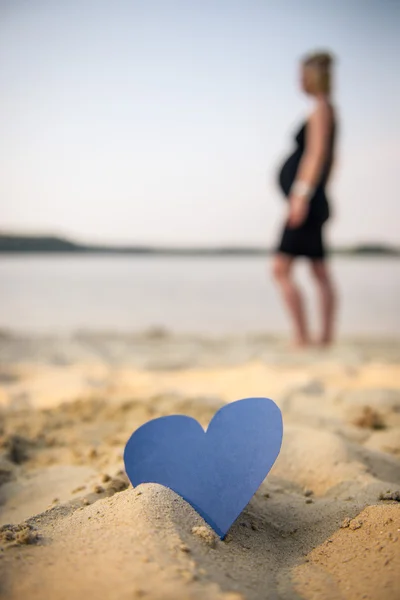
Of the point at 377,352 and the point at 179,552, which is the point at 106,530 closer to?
the point at 179,552

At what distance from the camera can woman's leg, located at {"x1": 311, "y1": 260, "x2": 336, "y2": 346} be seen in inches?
156

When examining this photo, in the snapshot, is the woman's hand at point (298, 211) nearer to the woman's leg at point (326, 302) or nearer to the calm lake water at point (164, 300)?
the woman's leg at point (326, 302)

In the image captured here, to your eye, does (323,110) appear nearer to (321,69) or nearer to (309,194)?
(321,69)

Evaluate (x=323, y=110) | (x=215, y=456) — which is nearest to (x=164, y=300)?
(x=323, y=110)

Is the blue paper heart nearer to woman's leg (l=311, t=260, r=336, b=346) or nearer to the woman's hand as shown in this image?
the woman's hand

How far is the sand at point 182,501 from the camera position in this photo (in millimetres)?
699

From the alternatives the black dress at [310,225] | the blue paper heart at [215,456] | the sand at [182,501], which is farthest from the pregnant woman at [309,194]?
the blue paper heart at [215,456]

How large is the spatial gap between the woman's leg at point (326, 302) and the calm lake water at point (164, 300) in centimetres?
32

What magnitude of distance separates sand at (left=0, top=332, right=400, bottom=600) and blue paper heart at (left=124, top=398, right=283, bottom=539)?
0.05m

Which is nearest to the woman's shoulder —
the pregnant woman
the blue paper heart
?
the pregnant woman

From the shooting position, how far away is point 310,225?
3869 millimetres

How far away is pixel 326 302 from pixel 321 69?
74.1 inches

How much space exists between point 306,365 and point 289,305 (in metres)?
1.12

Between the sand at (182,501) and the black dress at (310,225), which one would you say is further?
the black dress at (310,225)
